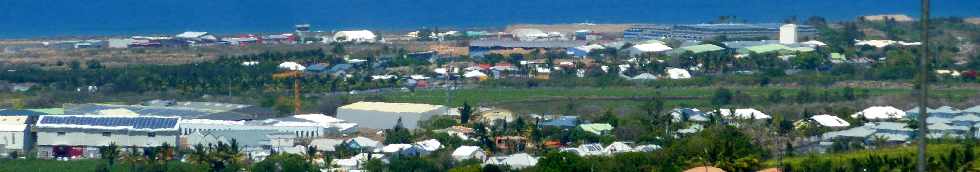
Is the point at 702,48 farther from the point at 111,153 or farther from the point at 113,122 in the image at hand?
the point at 111,153

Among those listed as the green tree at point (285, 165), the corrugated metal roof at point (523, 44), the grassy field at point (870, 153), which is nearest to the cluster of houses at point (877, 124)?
the grassy field at point (870, 153)

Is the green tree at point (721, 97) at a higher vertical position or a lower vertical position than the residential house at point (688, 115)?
higher

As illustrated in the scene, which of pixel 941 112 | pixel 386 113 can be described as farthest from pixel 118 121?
pixel 941 112

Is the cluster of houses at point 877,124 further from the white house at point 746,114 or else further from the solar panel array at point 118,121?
the solar panel array at point 118,121

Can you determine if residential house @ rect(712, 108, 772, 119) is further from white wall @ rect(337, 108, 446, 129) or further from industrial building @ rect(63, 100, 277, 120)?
industrial building @ rect(63, 100, 277, 120)

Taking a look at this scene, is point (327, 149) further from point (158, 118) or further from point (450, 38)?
point (450, 38)

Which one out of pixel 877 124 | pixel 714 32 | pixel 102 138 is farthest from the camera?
pixel 714 32
